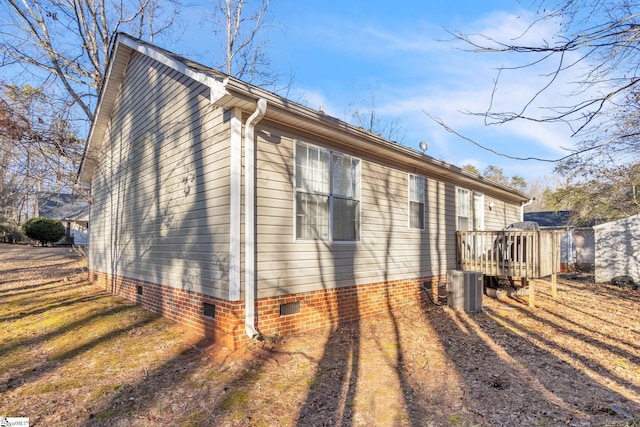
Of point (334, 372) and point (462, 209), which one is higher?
point (462, 209)

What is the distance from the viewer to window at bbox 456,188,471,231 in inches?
412

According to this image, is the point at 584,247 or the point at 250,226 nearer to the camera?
the point at 250,226

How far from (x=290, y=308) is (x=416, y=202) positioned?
14.6 feet

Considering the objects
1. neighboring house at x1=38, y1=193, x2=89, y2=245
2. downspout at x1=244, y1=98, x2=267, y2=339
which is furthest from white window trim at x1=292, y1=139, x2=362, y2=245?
neighboring house at x1=38, y1=193, x2=89, y2=245

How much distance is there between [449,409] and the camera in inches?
140

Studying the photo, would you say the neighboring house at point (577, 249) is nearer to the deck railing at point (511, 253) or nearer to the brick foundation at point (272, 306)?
the deck railing at point (511, 253)

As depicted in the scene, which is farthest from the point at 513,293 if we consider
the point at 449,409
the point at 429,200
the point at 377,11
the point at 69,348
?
the point at 69,348

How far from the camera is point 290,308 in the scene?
5809 millimetres

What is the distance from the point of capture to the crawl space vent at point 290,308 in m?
5.69

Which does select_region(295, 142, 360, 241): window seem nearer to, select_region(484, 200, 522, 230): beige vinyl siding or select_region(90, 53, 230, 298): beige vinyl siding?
select_region(90, 53, 230, 298): beige vinyl siding

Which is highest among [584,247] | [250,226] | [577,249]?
[250,226]

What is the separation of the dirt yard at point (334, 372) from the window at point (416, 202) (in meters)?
2.20

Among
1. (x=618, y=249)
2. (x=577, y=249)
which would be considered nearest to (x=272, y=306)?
(x=618, y=249)

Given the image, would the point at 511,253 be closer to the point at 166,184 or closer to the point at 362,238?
the point at 362,238
